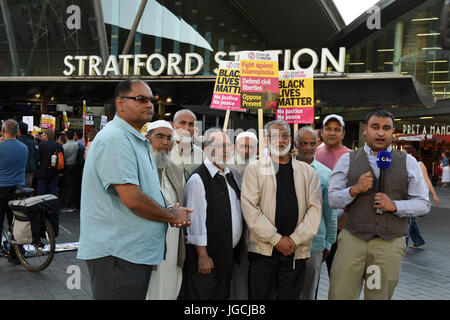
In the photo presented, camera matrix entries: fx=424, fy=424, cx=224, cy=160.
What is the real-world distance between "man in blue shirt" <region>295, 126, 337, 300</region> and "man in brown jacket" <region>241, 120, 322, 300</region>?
39 cm

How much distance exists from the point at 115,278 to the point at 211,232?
115 centimetres

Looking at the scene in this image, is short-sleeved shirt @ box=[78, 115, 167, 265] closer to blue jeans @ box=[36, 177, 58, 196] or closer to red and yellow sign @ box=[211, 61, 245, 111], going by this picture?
red and yellow sign @ box=[211, 61, 245, 111]

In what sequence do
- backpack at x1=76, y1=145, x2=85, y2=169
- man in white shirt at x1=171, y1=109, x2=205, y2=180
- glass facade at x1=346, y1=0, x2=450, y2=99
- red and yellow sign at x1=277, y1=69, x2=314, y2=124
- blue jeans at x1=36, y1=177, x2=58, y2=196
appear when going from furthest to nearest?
glass facade at x1=346, y1=0, x2=450, y2=99 < backpack at x1=76, y1=145, x2=85, y2=169 < blue jeans at x1=36, y1=177, x2=58, y2=196 < red and yellow sign at x1=277, y1=69, x2=314, y2=124 < man in white shirt at x1=171, y1=109, x2=205, y2=180

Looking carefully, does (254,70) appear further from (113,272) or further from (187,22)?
(187,22)

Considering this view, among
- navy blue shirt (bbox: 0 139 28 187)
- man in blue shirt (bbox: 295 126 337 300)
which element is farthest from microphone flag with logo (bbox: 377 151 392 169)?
navy blue shirt (bbox: 0 139 28 187)

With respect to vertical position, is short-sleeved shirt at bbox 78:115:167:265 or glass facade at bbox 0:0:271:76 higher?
glass facade at bbox 0:0:271:76

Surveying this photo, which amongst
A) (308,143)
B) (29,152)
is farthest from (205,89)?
(308,143)

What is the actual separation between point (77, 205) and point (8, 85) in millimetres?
11119

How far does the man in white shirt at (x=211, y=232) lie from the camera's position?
3.63 meters

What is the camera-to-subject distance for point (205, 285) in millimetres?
3625

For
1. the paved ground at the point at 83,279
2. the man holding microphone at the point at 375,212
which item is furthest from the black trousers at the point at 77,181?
the man holding microphone at the point at 375,212

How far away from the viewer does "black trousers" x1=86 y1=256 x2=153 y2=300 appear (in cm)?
265

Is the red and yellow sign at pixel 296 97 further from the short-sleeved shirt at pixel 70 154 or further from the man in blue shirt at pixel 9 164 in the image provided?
the short-sleeved shirt at pixel 70 154
